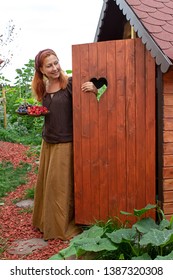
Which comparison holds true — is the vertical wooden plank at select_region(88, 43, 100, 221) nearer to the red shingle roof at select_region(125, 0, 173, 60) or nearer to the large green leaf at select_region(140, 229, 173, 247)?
the red shingle roof at select_region(125, 0, 173, 60)

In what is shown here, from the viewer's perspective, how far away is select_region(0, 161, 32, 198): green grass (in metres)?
6.30

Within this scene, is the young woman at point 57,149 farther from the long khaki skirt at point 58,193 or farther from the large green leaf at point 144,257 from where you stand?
the large green leaf at point 144,257

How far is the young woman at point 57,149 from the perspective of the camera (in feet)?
13.4

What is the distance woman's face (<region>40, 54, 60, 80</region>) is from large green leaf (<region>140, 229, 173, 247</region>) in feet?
6.46

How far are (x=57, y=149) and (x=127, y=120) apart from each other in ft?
2.83

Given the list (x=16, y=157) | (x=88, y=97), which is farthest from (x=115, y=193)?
(x=16, y=157)

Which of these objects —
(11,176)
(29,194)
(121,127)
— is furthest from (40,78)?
(11,176)

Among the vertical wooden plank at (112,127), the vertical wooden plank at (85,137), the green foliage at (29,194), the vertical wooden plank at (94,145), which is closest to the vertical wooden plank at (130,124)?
the vertical wooden plank at (112,127)

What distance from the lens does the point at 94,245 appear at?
3064 millimetres

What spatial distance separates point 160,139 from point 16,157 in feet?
17.4

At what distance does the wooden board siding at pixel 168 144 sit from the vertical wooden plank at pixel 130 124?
0.32 m

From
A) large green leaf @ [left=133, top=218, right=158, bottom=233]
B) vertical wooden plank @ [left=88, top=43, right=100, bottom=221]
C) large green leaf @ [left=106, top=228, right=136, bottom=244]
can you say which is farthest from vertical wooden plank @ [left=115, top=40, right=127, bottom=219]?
large green leaf @ [left=106, top=228, right=136, bottom=244]

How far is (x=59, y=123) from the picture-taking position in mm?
4086

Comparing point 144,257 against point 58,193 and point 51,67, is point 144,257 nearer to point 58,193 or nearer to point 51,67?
point 58,193
